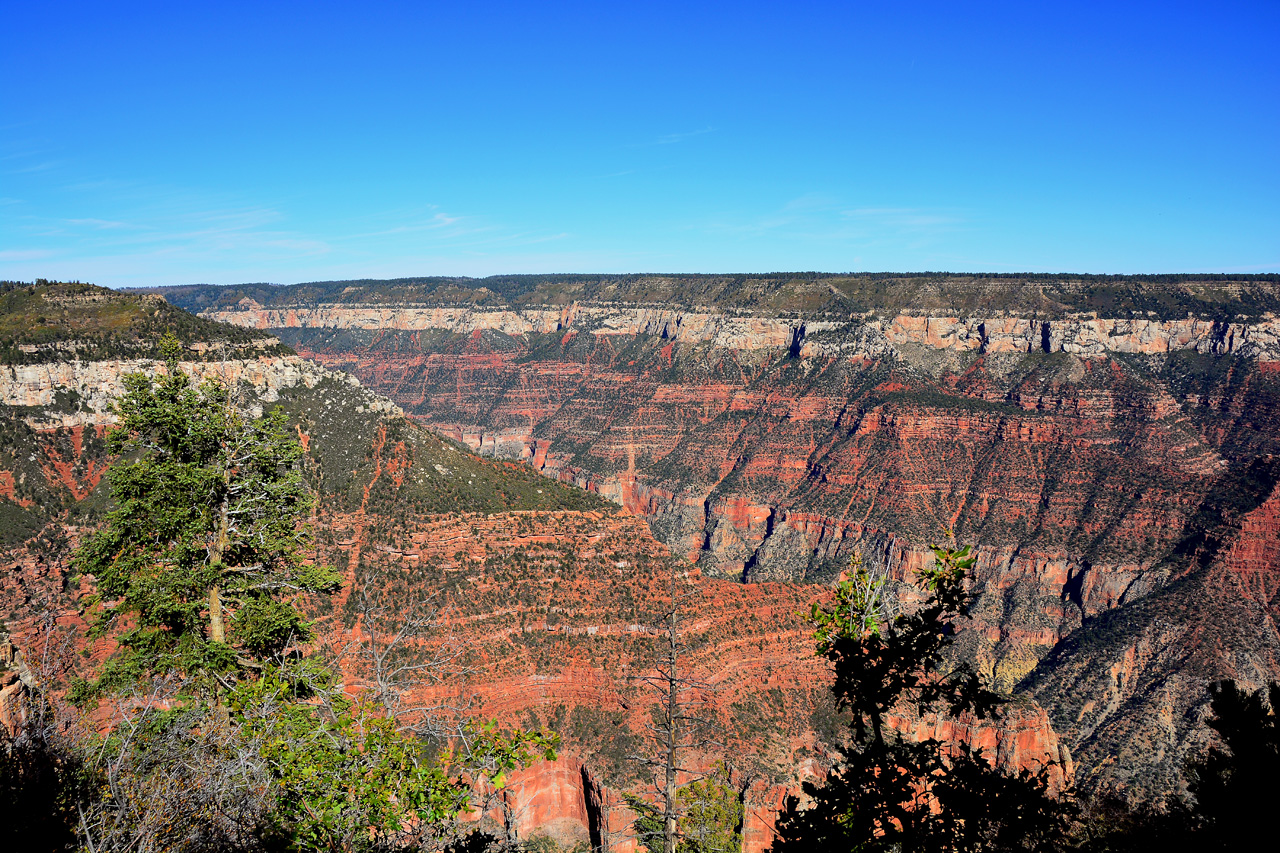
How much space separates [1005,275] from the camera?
16988 centimetres

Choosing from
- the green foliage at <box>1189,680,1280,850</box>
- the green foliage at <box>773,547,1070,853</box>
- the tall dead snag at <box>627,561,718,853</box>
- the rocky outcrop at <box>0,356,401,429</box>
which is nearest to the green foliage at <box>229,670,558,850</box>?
the green foliage at <box>773,547,1070,853</box>

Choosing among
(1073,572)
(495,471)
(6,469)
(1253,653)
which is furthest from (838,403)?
(6,469)

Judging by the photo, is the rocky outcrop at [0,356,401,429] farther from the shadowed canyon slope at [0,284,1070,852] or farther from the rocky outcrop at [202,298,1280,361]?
the rocky outcrop at [202,298,1280,361]

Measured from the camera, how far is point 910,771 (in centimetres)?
1416

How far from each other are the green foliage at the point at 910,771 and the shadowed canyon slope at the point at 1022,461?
51001 millimetres

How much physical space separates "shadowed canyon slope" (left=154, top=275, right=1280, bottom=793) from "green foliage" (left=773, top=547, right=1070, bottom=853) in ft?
167

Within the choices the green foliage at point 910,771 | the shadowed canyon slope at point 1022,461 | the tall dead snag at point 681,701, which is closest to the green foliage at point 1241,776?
the green foliage at point 910,771

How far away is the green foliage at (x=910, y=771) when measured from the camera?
13.5 m

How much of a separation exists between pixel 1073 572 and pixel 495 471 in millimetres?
81207

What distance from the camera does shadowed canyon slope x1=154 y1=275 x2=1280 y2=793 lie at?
261 ft

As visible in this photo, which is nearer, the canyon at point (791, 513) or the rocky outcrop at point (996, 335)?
the canyon at point (791, 513)

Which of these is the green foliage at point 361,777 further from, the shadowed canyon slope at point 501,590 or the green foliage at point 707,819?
the shadowed canyon slope at point 501,590

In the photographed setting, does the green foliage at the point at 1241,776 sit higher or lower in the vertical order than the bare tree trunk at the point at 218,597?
lower

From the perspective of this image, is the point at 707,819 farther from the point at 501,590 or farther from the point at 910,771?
the point at 501,590
